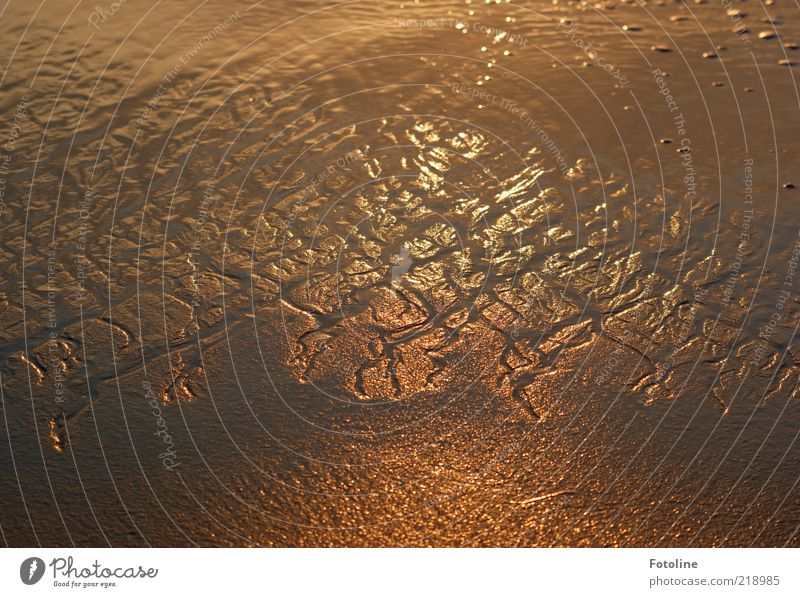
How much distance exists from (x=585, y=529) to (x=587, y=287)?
2.26m

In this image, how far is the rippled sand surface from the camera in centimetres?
495

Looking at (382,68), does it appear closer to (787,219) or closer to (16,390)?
(787,219)

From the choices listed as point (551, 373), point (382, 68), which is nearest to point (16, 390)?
point (551, 373)

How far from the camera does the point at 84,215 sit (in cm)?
736

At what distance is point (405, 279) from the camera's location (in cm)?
665
